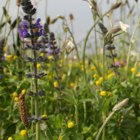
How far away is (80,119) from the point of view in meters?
1.55

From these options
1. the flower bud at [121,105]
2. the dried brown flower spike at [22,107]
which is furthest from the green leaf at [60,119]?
the flower bud at [121,105]

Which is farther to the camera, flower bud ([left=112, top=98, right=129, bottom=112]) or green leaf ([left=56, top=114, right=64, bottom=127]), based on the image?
green leaf ([left=56, top=114, right=64, bottom=127])

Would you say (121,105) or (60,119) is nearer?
(121,105)

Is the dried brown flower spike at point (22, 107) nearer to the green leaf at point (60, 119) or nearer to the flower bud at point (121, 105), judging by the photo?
the green leaf at point (60, 119)

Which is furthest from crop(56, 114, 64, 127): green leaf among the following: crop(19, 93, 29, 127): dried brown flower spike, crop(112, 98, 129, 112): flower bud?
crop(112, 98, 129, 112): flower bud

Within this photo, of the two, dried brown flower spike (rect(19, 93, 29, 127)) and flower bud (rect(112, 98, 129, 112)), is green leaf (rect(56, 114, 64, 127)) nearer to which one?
dried brown flower spike (rect(19, 93, 29, 127))

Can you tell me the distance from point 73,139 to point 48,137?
15 centimetres

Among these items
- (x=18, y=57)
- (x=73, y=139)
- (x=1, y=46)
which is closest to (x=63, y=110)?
(x=73, y=139)

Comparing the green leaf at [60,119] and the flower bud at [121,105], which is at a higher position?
the flower bud at [121,105]

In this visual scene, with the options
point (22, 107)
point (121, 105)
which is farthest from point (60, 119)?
point (121, 105)

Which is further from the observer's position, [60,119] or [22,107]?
[60,119]

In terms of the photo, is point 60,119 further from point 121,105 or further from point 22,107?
point 121,105

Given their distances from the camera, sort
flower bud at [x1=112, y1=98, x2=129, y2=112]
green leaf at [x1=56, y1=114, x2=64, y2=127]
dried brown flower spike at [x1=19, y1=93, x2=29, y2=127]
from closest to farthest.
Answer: flower bud at [x1=112, y1=98, x2=129, y2=112]
dried brown flower spike at [x1=19, y1=93, x2=29, y2=127]
green leaf at [x1=56, y1=114, x2=64, y2=127]

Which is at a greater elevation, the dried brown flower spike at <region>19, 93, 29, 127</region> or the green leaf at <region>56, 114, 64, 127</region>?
the dried brown flower spike at <region>19, 93, 29, 127</region>
